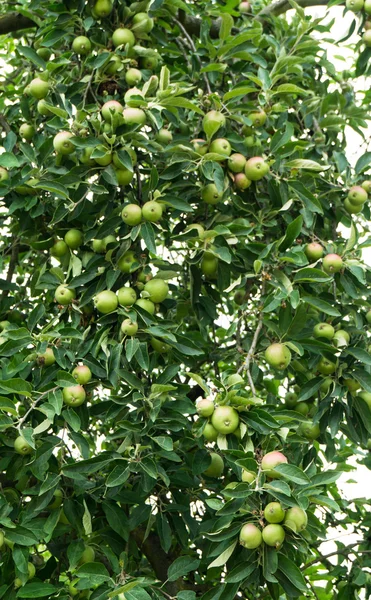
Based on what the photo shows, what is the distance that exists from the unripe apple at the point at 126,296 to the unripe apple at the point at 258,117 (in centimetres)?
71

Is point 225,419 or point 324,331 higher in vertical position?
point 225,419

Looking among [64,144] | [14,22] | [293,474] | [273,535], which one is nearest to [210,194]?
[64,144]

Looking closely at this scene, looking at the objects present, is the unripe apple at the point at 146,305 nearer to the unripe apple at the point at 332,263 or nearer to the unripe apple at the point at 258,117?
the unripe apple at the point at 332,263

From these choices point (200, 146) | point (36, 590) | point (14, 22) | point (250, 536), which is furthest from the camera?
point (14, 22)

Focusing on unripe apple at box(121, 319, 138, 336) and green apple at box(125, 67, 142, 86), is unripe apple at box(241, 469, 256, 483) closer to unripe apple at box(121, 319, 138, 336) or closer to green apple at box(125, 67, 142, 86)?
unripe apple at box(121, 319, 138, 336)

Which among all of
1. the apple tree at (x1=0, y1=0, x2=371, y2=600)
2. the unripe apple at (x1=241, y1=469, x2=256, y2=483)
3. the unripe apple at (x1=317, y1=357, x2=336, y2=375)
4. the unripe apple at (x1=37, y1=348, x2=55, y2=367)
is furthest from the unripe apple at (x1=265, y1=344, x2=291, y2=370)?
the unripe apple at (x1=37, y1=348, x2=55, y2=367)

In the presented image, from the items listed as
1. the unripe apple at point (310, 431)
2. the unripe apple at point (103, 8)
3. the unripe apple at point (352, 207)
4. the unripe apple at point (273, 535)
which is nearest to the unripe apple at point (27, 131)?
the unripe apple at point (103, 8)

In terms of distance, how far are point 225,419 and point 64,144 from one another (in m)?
0.88

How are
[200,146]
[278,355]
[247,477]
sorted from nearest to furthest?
1. [247,477]
2. [278,355]
3. [200,146]

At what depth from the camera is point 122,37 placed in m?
2.55

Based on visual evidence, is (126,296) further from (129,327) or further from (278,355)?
(278,355)

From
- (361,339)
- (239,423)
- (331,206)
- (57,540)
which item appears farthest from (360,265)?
(57,540)

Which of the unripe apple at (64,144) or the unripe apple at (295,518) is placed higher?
the unripe apple at (64,144)

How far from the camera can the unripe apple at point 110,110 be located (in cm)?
224
